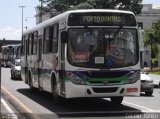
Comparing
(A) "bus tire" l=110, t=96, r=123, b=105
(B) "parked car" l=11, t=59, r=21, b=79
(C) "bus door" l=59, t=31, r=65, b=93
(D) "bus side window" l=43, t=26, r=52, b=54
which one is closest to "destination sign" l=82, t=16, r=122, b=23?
(C) "bus door" l=59, t=31, r=65, b=93

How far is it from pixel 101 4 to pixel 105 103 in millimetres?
54063

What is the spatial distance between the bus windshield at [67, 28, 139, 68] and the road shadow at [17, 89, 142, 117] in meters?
1.44

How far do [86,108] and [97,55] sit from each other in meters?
1.99

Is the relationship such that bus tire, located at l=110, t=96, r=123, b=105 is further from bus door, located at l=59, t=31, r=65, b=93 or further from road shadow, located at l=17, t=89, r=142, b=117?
bus door, located at l=59, t=31, r=65, b=93

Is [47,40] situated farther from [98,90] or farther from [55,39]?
[98,90]

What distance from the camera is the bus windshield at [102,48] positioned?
15.8m

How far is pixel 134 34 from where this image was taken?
53.9ft

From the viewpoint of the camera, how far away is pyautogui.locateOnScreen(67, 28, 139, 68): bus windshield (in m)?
15.8

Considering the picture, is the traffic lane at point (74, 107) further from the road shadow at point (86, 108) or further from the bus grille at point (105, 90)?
the bus grille at point (105, 90)

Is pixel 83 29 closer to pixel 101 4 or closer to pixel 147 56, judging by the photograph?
pixel 101 4

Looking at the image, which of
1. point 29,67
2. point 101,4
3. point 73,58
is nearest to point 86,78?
point 73,58

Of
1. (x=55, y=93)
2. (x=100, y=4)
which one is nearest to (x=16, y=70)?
(x=55, y=93)

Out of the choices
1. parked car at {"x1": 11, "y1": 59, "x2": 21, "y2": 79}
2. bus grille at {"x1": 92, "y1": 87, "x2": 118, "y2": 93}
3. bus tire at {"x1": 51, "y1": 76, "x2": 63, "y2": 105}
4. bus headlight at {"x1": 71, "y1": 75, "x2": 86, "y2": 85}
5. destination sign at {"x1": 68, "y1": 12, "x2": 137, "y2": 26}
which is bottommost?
parked car at {"x1": 11, "y1": 59, "x2": 21, "y2": 79}

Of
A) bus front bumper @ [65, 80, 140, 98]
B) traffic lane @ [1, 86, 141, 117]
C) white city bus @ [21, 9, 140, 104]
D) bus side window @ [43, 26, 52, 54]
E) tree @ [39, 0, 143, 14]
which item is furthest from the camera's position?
tree @ [39, 0, 143, 14]
